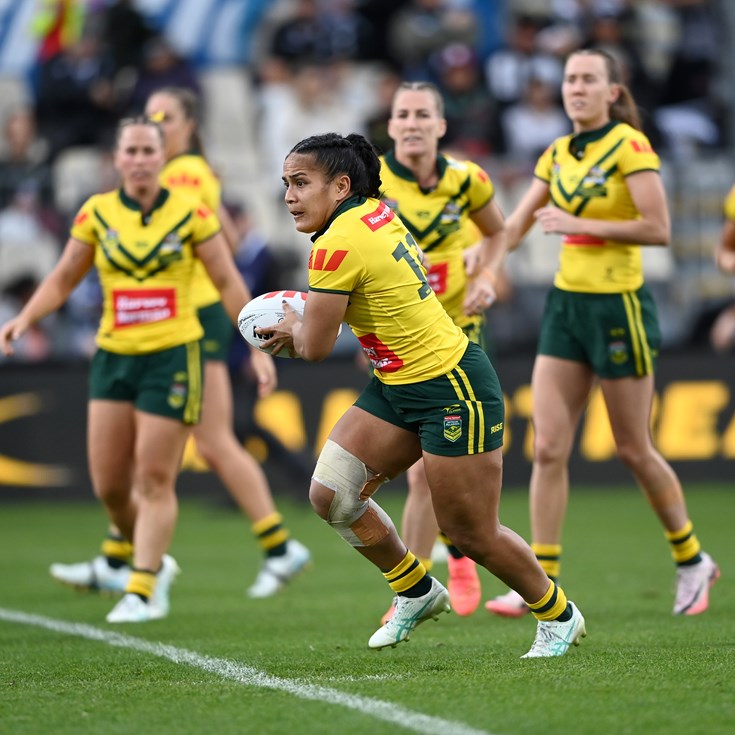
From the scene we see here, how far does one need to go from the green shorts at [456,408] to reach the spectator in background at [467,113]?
11.1 metres

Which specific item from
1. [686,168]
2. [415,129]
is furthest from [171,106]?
[686,168]

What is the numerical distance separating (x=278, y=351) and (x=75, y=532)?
7.24m

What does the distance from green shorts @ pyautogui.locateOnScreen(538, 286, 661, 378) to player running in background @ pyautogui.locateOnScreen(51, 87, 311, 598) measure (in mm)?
2253

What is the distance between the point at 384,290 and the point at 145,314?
2.64 m

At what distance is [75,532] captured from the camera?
41.0ft

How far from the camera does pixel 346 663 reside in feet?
20.0

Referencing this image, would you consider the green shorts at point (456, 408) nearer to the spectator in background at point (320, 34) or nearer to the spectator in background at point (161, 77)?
the spectator in background at point (161, 77)

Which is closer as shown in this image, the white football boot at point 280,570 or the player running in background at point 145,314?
the player running in background at point 145,314

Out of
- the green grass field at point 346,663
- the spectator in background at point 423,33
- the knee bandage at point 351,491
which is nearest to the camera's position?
the green grass field at point 346,663

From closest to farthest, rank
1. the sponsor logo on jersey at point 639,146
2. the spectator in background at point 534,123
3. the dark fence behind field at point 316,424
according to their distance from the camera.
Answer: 1. the sponsor logo on jersey at point 639,146
2. the dark fence behind field at point 316,424
3. the spectator in background at point 534,123

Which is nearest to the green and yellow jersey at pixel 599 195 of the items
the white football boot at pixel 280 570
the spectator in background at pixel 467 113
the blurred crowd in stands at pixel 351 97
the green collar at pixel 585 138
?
the green collar at pixel 585 138

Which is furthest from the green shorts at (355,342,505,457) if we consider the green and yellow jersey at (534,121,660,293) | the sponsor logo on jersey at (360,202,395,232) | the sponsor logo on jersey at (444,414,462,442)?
the green and yellow jersey at (534,121,660,293)

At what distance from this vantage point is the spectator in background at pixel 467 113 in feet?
54.8

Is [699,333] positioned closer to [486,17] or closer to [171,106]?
[486,17]
